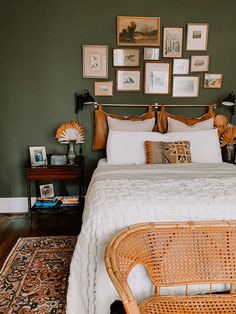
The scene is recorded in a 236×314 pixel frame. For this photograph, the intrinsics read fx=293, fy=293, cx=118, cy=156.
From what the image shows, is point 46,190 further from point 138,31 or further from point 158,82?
point 138,31

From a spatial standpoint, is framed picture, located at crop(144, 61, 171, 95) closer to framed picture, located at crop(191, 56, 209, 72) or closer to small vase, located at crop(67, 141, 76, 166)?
framed picture, located at crop(191, 56, 209, 72)

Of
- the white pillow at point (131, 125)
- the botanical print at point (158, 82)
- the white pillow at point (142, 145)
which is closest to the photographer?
the white pillow at point (142, 145)

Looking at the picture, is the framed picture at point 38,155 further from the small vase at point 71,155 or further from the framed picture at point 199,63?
the framed picture at point 199,63

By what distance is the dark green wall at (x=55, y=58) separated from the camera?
344 cm

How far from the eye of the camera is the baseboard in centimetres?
369

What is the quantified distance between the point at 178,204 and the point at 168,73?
2.30 m

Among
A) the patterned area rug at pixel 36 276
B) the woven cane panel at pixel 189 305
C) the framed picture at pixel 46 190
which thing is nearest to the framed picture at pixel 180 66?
the framed picture at pixel 46 190

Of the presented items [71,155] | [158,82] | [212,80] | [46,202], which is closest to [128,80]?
[158,82]

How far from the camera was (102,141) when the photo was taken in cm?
356

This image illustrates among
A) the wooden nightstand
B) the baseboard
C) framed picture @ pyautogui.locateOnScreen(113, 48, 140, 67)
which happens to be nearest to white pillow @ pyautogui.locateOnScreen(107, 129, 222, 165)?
the wooden nightstand

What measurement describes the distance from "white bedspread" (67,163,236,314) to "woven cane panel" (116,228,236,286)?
0.70 feet

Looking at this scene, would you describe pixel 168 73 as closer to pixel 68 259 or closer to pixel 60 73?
pixel 60 73

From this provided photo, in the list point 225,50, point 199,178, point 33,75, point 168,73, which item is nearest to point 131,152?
point 199,178

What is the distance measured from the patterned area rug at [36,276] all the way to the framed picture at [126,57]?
2104 mm
